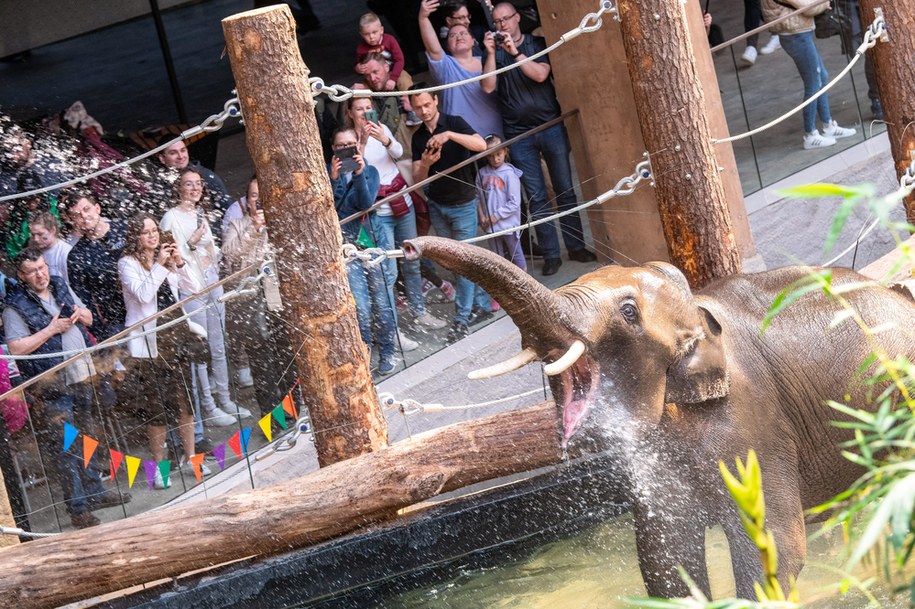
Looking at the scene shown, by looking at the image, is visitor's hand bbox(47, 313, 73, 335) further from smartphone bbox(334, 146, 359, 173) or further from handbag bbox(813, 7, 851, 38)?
handbag bbox(813, 7, 851, 38)

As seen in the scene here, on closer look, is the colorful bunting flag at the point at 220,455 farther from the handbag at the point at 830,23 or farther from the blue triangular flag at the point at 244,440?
the handbag at the point at 830,23

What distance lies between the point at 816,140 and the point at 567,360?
565cm

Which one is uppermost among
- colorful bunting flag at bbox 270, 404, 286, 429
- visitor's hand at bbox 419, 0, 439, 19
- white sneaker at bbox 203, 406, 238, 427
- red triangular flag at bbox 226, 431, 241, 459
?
visitor's hand at bbox 419, 0, 439, 19

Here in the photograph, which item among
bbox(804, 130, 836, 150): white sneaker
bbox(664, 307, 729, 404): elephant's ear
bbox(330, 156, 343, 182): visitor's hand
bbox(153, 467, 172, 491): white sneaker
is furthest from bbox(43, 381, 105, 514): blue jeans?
bbox(804, 130, 836, 150): white sneaker

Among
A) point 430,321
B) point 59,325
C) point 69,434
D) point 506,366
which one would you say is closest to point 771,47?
point 430,321

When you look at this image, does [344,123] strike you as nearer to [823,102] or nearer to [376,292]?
[376,292]

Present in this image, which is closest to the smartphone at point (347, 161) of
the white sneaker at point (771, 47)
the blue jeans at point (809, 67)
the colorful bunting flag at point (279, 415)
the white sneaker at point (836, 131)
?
the colorful bunting flag at point (279, 415)

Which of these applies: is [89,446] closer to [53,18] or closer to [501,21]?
[501,21]

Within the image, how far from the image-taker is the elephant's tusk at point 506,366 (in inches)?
133

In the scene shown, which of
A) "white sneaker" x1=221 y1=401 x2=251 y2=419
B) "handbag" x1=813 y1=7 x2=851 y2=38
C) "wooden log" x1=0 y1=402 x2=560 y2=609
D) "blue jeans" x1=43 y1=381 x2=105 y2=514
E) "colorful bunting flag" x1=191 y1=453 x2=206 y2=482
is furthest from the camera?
"handbag" x1=813 y1=7 x2=851 y2=38

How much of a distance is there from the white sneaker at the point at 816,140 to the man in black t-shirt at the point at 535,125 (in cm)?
213

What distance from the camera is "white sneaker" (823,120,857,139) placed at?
8.66 metres

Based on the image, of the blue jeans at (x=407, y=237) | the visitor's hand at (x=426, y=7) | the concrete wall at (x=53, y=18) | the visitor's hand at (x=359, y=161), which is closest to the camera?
the visitor's hand at (x=359, y=161)

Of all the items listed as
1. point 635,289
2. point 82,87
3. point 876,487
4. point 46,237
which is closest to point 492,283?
point 635,289
